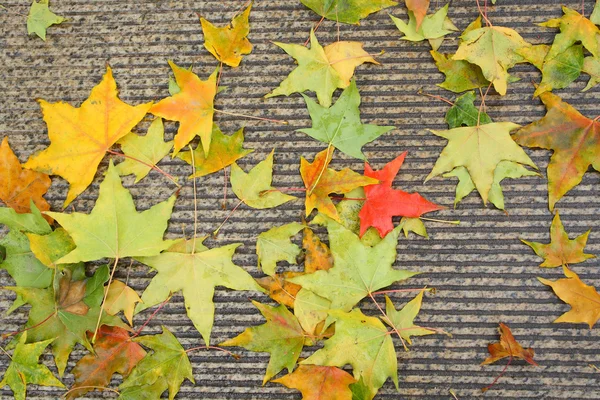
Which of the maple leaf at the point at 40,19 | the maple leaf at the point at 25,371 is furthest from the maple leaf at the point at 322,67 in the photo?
the maple leaf at the point at 25,371

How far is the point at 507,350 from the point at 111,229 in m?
0.88

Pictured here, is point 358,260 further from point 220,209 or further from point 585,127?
point 585,127

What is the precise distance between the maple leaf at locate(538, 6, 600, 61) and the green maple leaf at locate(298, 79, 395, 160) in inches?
15.9

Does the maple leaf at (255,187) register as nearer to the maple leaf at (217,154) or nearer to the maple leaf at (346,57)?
the maple leaf at (217,154)

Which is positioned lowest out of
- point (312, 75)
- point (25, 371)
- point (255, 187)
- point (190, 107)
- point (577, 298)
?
point (25, 371)

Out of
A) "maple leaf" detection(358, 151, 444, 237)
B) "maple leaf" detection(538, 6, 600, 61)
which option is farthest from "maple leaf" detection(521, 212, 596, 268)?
"maple leaf" detection(538, 6, 600, 61)

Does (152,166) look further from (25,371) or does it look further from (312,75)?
(25,371)

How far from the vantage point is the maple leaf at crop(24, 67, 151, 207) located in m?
0.99

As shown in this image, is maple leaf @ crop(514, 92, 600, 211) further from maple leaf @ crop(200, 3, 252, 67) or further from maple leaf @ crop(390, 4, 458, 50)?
maple leaf @ crop(200, 3, 252, 67)

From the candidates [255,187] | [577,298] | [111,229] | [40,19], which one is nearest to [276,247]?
[255,187]

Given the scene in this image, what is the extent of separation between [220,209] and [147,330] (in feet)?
1.04

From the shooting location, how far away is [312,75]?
104 cm

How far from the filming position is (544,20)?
1048 millimetres

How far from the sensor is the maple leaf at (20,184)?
3.38 ft
